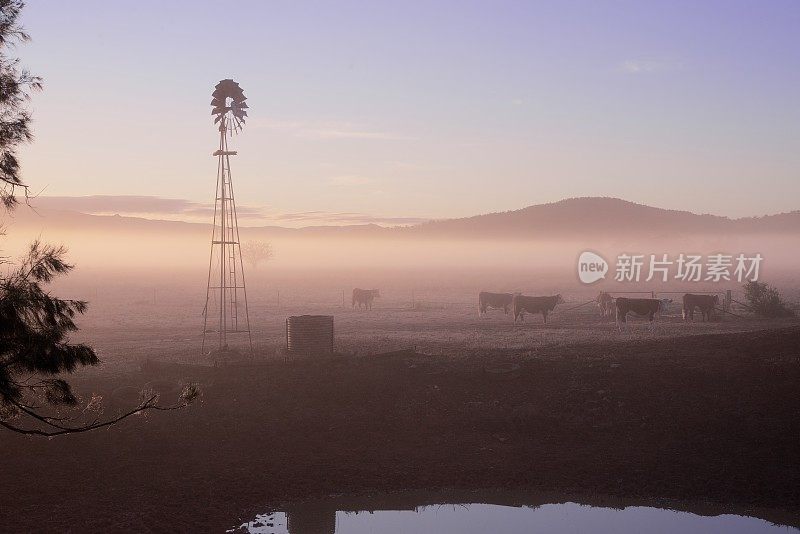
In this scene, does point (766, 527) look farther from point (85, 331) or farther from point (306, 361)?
point (85, 331)

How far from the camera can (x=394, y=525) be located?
45.3 feet

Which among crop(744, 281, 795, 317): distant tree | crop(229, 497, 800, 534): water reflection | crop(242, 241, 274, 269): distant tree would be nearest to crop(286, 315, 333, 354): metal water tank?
crop(229, 497, 800, 534): water reflection

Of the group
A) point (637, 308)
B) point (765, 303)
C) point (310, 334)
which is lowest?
point (310, 334)

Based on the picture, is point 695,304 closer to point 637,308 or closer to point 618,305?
point 637,308

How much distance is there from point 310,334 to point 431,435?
757 centimetres

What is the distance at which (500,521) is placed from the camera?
1388cm

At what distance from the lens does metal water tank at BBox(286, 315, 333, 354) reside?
24.5 m

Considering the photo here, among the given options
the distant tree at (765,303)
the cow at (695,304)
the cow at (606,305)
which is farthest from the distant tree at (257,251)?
the distant tree at (765,303)

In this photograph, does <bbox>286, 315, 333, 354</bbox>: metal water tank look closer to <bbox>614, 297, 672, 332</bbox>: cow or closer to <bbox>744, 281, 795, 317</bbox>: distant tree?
<bbox>614, 297, 672, 332</bbox>: cow

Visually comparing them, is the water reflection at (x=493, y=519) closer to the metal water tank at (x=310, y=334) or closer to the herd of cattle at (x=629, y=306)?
the metal water tank at (x=310, y=334)

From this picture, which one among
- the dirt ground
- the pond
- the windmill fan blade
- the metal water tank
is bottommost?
the pond

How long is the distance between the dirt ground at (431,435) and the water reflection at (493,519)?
1.74ft

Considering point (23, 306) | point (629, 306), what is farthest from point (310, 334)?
point (629, 306)

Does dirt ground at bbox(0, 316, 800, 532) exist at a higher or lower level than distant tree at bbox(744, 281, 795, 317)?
lower
